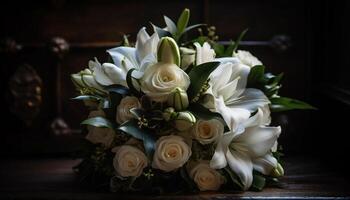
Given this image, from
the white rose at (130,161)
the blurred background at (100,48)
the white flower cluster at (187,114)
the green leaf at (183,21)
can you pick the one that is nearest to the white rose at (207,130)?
the white flower cluster at (187,114)

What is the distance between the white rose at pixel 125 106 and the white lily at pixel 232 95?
12cm

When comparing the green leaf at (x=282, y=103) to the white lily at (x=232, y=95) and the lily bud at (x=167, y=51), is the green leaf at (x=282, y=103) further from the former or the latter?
the lily bud at (x=167, y=51)

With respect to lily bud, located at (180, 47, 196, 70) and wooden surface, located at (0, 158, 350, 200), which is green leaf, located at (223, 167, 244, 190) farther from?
lily bud, located at (180, 47, 196, 70)

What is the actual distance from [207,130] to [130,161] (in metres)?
0.14

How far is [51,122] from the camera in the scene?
4.34 ft

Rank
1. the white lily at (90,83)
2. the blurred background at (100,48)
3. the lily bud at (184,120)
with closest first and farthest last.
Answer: the lily bud at (184,120) → the white lily at (90,83) → the blurred background at (100,48)

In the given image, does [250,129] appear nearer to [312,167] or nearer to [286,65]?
[312,167]

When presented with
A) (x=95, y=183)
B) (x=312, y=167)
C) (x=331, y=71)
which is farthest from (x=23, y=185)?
(x=331, y=71)

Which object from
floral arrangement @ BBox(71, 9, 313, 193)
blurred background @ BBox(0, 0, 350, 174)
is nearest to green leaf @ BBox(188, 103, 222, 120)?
floral arrangement @ BBox(71, 9, 313, 193)

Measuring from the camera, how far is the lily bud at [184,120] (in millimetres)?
937

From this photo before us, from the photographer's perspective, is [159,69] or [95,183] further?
[95,183]

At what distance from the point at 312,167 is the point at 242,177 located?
30 centimetres

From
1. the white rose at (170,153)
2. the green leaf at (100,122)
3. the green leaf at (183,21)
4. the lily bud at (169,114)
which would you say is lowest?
the white rose at (170,153)

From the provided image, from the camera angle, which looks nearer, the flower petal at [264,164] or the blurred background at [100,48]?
the flower petal at [264,164]
